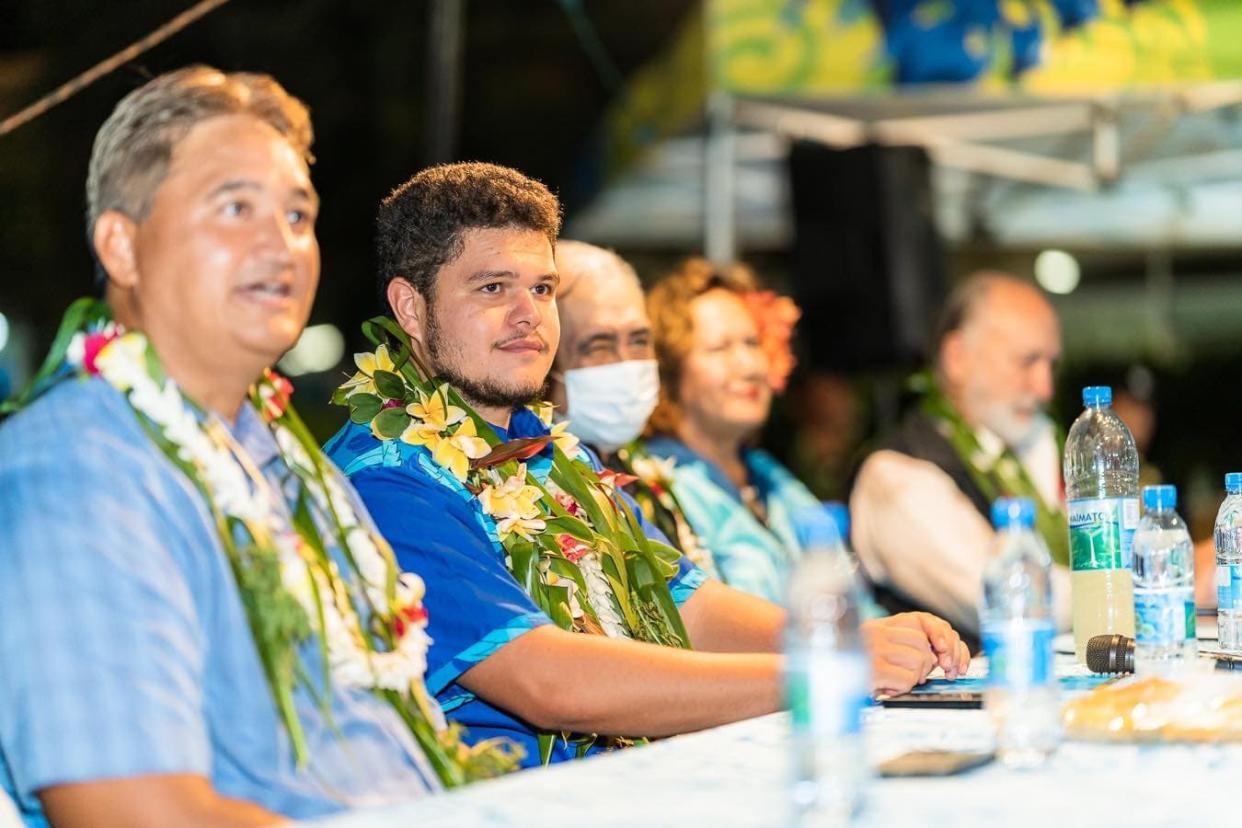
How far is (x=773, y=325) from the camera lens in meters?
4.83

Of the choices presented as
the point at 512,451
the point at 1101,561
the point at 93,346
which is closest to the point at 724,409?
the point at 1101,561

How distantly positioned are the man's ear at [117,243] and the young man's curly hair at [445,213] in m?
0.95

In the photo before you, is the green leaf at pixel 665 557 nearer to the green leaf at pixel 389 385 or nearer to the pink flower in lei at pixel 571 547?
the pink flower in lei at pixel 571 547

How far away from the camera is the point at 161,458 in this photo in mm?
1759

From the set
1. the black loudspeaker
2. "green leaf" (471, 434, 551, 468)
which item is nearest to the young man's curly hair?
"green leaf" (471, 434, 551, 468)

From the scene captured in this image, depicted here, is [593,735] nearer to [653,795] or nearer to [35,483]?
[653,795]

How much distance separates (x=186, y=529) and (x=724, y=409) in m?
2.92

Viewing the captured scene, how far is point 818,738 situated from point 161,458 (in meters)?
0.78

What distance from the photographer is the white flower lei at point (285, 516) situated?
5.90 feet

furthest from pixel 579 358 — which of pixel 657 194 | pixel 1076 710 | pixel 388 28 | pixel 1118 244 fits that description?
pixel 388 28

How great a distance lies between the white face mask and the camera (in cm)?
375

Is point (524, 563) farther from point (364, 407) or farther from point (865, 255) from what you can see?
point (865, 255)

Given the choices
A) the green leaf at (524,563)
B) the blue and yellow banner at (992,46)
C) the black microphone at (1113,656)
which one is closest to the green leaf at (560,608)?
the green leaf at (524,563)

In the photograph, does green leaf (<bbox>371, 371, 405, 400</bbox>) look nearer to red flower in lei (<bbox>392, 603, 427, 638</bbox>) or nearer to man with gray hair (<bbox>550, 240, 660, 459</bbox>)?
red flower in lei (<bbox>392, 603, 427, 638</bbox>)
